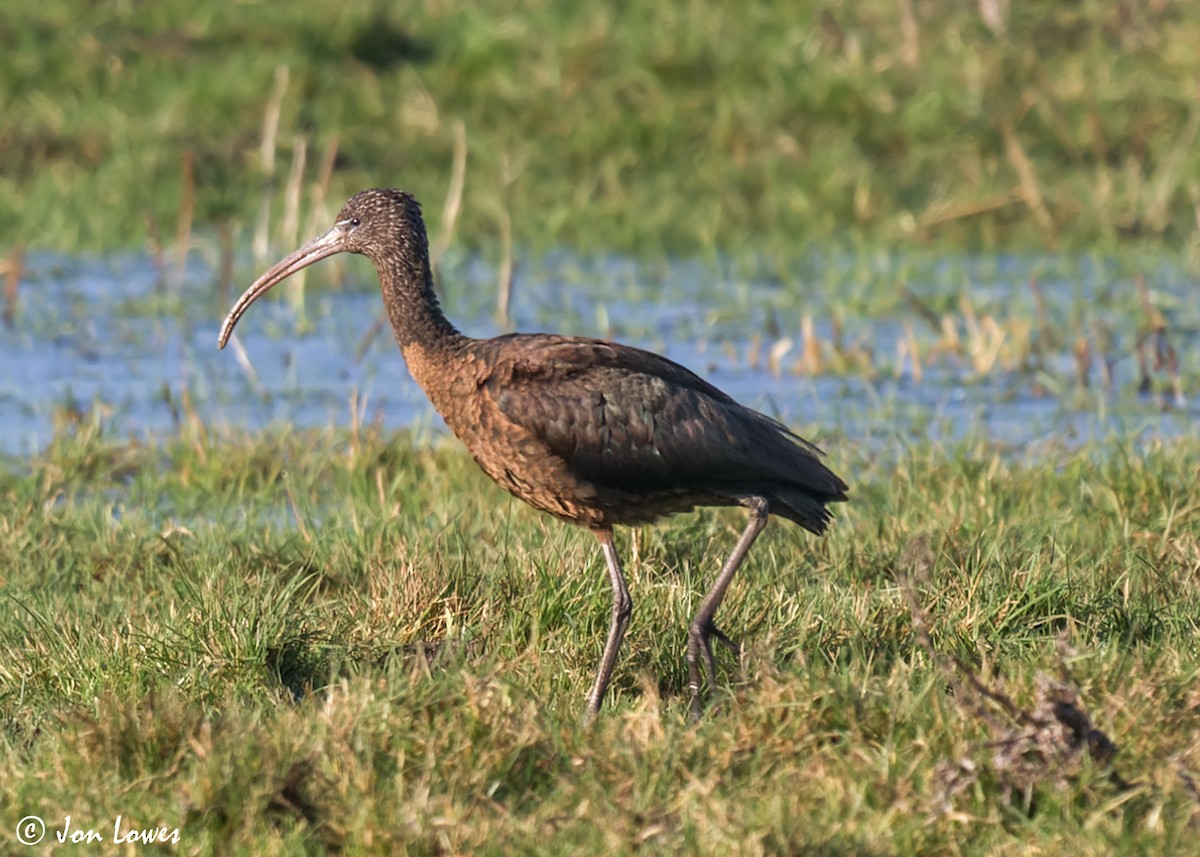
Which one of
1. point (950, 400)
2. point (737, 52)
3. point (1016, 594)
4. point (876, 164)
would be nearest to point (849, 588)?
point (1016, 594)

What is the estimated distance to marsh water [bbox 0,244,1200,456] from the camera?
8.52 meters

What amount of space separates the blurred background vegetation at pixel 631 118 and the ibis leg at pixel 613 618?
6.21 meters

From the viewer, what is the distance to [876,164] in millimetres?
12602

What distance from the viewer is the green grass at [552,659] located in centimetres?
411

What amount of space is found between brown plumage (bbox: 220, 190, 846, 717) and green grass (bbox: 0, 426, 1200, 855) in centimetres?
23

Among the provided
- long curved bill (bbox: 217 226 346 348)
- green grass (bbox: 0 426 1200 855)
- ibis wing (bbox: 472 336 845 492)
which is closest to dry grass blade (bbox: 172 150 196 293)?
green grass (bbox: 0 426 1200 855)

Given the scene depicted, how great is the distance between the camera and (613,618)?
17.2ft

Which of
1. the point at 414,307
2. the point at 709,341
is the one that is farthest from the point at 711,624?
the point at 709,341

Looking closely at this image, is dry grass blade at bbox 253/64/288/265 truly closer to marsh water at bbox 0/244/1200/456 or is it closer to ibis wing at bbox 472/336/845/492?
marsh water at bbox 0/244/1200/456

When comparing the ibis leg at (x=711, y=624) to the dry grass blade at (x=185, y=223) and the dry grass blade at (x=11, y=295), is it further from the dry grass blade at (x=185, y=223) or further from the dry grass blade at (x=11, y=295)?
the dry grass blade at (x=11, y=295)

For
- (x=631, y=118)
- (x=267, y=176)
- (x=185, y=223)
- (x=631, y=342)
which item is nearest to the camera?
(x=185, y=223)

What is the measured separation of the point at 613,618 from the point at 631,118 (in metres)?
7.90

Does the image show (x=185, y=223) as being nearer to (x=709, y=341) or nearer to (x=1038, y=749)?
(x=709, y=341)

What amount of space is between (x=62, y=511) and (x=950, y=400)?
3.74 metres
